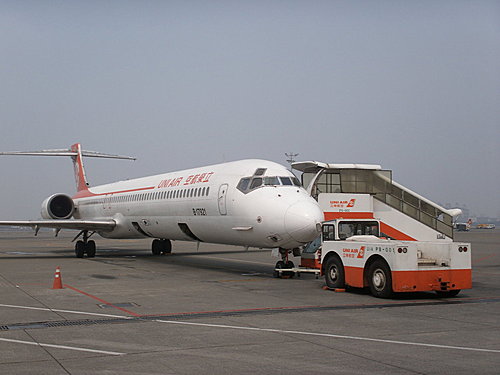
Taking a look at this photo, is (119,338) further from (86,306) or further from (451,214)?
(451,214)

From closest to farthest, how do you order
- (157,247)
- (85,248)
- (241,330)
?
(241,330) → (85,248) → (157,247)

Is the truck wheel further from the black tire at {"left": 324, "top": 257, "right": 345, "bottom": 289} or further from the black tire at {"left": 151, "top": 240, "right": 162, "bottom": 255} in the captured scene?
the black tire at {"left": 151, "top": 240, "right": 162, "bottom": 255}

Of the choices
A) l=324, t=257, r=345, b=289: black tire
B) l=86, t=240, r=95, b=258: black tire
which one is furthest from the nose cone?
l=86, t=240, r=95, b=258: black tire

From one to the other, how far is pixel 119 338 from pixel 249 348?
1.95 m

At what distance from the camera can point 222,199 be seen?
709 inches

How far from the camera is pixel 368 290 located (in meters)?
13.7

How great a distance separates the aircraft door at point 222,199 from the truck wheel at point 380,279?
6.22 m

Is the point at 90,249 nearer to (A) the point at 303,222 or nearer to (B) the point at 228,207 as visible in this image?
(B) the point at 228,207

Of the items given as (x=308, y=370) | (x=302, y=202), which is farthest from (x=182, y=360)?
(x=302, y=202)

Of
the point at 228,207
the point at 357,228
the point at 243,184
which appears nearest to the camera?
the point at 357,228

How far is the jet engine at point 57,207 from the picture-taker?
3027 centimetres

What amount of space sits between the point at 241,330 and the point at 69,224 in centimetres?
1916

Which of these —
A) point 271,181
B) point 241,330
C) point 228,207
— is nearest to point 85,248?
point 228,207

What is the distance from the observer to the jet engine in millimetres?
30266
